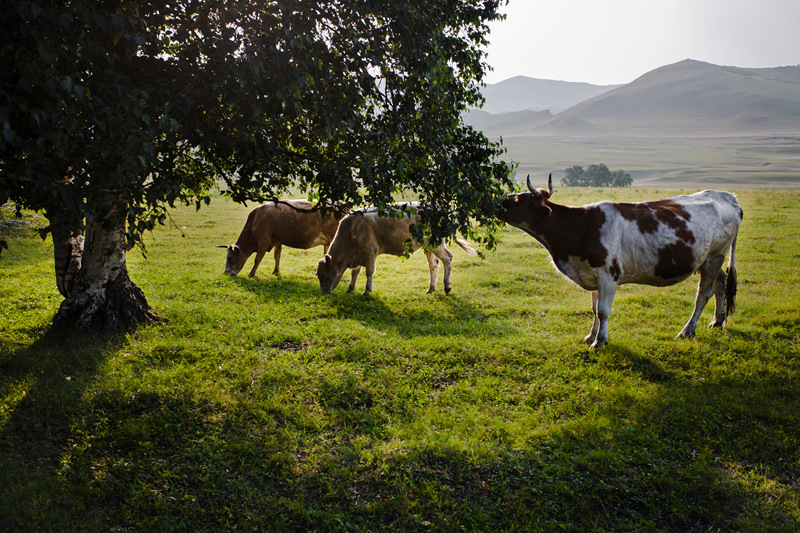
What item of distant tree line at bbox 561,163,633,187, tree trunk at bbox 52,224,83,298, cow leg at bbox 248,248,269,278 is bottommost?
cow leg at bbox 248,248,269,278

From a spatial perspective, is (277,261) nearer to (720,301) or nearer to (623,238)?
(623,238)

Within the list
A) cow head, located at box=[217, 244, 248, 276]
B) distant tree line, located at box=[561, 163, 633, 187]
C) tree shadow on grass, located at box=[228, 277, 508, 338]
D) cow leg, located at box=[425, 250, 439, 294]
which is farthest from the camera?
distant tree line, located at box=[561, 163, 633, 187]

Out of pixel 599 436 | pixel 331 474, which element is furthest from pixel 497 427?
pixel 331 474

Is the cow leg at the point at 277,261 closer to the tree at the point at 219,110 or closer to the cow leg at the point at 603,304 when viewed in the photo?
the tree at the point at 219,110

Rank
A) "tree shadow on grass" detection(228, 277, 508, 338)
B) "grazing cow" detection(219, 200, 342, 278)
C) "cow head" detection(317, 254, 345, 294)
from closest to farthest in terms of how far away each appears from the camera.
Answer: "tree shadow on grass" detection(228, 277, 508, 338) < "cow head" detection(317, 254, 345, 294) < "grazing cow" detection(219, 200, 342, 278)

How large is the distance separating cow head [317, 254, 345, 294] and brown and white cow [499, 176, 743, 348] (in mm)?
4667

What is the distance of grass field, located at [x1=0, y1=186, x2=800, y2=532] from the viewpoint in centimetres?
473

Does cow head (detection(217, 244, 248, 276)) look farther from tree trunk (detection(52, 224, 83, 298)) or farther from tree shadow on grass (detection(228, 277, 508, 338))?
tree trunk (detection(52, 224, 83, 298))

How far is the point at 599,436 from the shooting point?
5.84 metres

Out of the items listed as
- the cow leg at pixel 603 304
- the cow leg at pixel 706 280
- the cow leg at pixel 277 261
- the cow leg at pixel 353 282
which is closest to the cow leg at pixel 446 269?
the cow leg at pixel 353 282

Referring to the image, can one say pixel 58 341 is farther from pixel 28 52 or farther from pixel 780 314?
pixel 780 314

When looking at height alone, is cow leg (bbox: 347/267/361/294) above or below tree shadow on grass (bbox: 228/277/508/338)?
above

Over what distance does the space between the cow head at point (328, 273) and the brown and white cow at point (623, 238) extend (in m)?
4.67

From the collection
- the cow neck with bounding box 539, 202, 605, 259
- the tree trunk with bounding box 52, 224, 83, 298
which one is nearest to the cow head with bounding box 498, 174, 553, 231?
the cow neck with bounding box 539, 202, 605, 259
